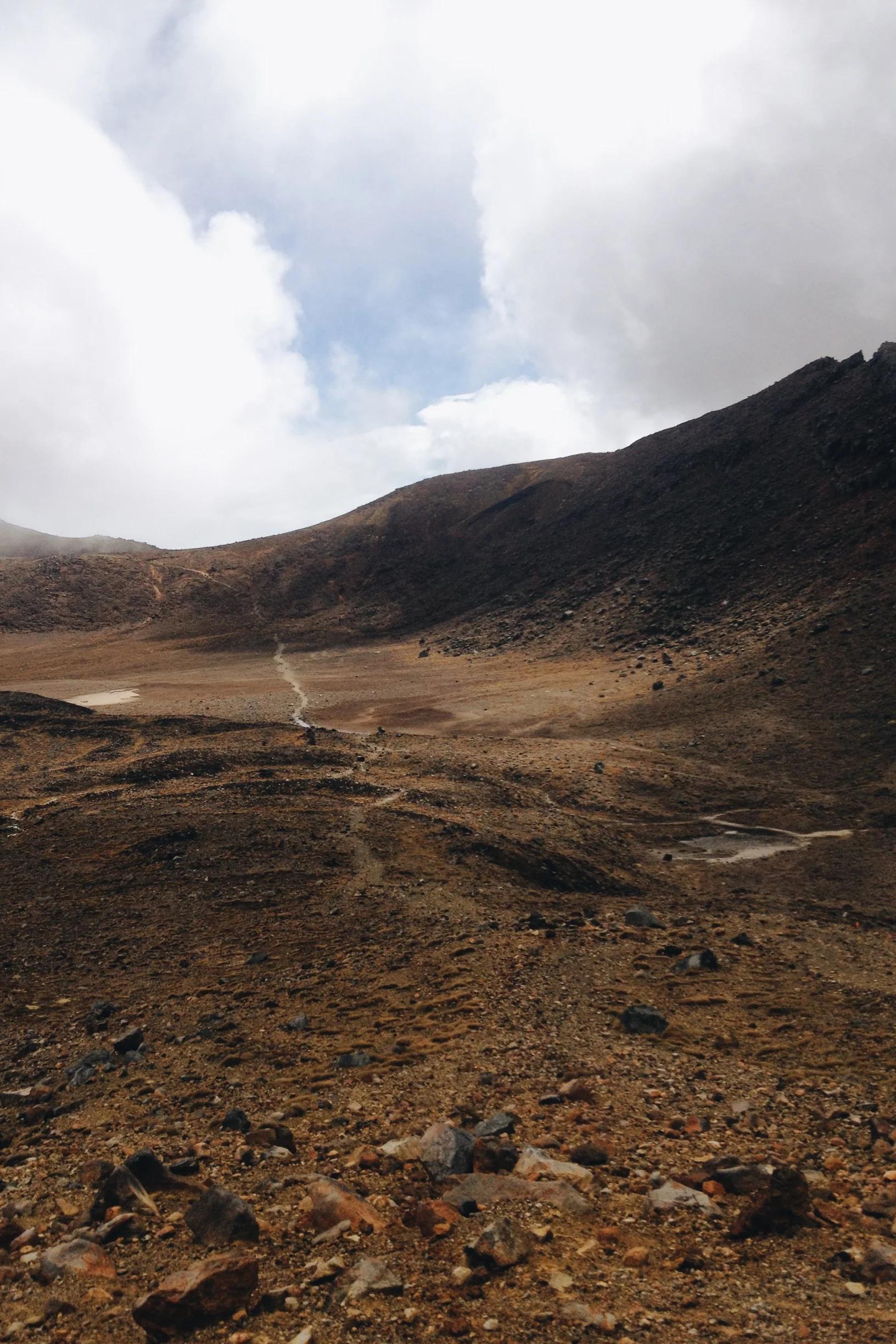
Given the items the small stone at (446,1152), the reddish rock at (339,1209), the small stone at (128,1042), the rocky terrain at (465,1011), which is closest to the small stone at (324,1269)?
the rocky terrain at (465,1011)

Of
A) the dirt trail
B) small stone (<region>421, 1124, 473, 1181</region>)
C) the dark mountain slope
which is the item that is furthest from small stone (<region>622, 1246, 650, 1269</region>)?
the dark mountain slope

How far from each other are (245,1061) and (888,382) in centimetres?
4445

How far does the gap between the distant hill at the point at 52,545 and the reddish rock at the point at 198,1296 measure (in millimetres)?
71756

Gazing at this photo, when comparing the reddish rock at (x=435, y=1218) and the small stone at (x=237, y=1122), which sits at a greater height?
the reddish rock at (x=435, y=1218)

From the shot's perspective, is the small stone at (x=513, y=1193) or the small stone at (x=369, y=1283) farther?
the small stone at (x=513, y=1193)

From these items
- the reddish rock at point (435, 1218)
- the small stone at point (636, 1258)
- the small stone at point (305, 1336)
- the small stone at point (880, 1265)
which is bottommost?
the small stone at point (880, 1265)

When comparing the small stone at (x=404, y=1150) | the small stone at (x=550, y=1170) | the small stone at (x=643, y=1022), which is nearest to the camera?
the small stone at (x=550, y=1170)

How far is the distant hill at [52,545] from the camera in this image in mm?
→ 79625

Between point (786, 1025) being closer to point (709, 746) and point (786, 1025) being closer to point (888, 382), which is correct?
point (709, 746)

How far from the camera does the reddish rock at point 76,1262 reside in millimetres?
4562

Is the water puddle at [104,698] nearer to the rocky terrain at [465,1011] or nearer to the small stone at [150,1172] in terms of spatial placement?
the rocky terrain at [465,1011]

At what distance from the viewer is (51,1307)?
14.2ft

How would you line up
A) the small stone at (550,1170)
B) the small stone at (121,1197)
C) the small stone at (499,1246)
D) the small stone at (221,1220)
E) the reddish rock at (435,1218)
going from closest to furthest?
the small stone at (499,1246)
the small stone at (221,1220)
the reddish rock at (435,1218)
the small stone at (121,1197)
the small stone at (550,1170)

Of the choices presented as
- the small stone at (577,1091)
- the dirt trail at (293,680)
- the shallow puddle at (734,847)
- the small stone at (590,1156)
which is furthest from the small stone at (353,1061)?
the dirt trail at (293,680)
